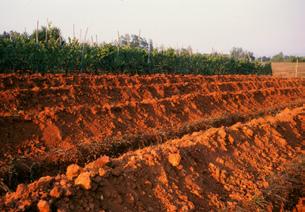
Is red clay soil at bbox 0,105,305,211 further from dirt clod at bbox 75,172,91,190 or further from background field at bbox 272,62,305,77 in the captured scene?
background field at bbox 272,62,305,77

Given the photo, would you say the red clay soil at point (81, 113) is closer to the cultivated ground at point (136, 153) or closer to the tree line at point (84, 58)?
the cultivated ground at point (136, 153)

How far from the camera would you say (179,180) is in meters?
4.64

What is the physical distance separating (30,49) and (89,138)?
8287 mm

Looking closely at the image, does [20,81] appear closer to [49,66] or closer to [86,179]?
[49,66]

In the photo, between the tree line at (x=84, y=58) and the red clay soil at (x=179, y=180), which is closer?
the red clay soil at (x=179, y=180)

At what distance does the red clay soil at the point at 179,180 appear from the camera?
11.5 feet

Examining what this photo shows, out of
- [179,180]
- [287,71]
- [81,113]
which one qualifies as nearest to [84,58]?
[81,113]

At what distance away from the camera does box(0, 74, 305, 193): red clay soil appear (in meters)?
6.24

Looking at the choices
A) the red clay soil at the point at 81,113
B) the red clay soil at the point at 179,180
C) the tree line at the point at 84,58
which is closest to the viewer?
the red clay soil at the point at 179,180

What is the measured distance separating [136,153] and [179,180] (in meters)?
0.99

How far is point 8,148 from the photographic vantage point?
624 cm

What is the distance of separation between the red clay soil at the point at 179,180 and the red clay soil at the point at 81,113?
6.87ft

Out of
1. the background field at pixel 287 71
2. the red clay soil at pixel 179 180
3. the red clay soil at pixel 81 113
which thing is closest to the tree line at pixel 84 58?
the red clay soil at pixel 81 113

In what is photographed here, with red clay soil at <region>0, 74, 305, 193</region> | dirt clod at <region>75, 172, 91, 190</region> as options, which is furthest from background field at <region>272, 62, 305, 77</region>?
dirt clod at <region>75, 172, 91, 190</region>
